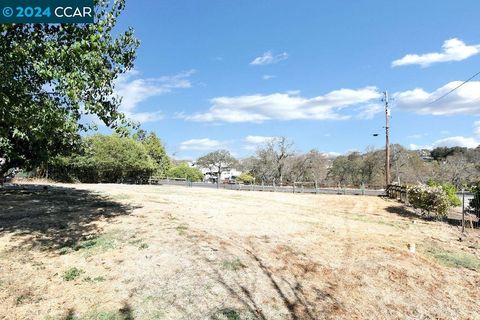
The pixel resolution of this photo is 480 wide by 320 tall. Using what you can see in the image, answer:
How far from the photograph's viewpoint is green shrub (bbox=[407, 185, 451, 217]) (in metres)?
19.0

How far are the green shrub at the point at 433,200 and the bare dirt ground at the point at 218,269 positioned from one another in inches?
194

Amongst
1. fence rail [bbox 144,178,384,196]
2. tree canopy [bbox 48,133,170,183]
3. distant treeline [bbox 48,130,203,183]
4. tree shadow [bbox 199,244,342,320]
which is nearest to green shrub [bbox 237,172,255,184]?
fence rail [bbox 144,178,384,196]

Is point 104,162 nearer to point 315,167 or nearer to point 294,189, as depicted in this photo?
point 294,189

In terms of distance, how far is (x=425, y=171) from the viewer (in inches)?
2921

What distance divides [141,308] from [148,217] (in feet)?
24.3

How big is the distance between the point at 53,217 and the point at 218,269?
787cm

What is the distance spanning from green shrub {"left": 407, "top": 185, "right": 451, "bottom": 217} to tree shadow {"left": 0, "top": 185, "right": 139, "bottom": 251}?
51.5 ft

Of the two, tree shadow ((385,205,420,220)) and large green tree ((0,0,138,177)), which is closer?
large green tree ((0,0,138,177))

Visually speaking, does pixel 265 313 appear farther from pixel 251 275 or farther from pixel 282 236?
pixel 282 236

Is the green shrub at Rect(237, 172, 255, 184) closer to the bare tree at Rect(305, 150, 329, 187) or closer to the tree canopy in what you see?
the bare tree at Rect(305, 150, 329, 187)

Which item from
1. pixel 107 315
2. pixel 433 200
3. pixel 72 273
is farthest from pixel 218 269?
pixel 433 200

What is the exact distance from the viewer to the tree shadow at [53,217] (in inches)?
405

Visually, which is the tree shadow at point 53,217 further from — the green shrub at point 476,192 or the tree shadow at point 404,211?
the green shrub at point 476,192

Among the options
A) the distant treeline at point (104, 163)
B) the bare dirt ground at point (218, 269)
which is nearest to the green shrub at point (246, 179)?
the distant treeline at point (104, 163)
